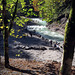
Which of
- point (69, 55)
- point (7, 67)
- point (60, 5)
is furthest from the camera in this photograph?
point (60, 5)

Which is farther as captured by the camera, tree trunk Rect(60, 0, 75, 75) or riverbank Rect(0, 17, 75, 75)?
riverbank Rect(0, 17, 75, 75)

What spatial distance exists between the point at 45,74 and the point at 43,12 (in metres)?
4.24

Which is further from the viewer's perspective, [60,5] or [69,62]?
[60,5]

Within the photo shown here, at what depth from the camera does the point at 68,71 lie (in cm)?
417

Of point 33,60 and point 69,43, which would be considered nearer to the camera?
point 69,43

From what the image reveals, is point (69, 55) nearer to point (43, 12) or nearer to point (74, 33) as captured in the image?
point (74, 33)

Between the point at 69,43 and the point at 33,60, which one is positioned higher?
the point at 69,43

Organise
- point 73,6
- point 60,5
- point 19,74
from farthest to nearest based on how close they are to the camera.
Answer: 1. point 60,5
2. point 19,74
3. point 73,6

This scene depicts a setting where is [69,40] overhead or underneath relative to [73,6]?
underneath

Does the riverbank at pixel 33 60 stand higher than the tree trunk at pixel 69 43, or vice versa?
the tree trunk at pixel 69 43

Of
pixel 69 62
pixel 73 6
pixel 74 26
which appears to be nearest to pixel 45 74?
pixel 69 62

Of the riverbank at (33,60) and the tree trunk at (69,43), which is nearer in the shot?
the tree trunk at (69,43)

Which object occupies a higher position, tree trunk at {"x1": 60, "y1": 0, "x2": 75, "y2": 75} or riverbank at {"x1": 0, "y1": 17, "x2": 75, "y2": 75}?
tree trunk at {"x1": 60, "y1": 0, "x2": 75, "y2": 75}

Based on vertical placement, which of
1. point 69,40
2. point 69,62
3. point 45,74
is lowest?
point 45,74
